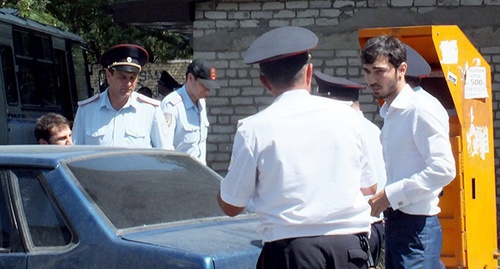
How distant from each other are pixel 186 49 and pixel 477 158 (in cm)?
1554

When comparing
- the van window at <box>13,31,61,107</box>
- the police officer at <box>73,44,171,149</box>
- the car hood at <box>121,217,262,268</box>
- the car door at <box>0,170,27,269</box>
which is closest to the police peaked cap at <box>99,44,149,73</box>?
the police officer at <box>73,44,171,149</box>

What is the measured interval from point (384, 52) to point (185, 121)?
2.61 meters

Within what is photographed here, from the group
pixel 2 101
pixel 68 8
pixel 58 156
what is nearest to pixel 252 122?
pixel 58 156

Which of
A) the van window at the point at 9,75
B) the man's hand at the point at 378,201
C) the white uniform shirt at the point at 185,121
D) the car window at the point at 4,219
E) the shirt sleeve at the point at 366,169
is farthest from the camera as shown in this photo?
the van window at the point at 9,75

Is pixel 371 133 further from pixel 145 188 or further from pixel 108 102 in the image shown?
pixel 108 102

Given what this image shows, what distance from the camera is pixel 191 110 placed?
22.8ft

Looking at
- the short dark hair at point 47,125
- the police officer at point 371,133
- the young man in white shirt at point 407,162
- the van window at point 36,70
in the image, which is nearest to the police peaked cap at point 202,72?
the short dark hair at point 47,125

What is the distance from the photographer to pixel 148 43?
68.6 feet

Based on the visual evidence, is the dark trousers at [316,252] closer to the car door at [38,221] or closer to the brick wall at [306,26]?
the car door at [38,221]

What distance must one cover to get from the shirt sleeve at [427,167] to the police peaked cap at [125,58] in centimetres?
221

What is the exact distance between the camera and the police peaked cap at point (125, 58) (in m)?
5.96

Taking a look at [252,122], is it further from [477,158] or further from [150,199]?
[477,158]

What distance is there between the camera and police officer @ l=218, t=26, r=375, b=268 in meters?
3.27

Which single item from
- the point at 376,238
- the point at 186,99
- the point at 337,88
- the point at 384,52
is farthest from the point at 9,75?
the point at 384,52
